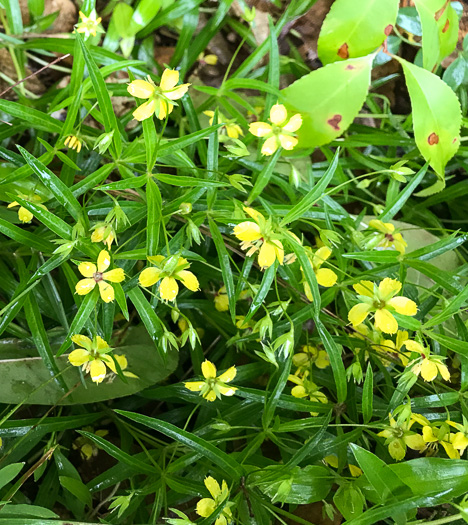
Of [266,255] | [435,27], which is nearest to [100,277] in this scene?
[266,255]

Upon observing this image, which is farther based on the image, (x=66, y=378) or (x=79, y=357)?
(x=66, y=378)

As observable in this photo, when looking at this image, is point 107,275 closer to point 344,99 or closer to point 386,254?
point 386,254

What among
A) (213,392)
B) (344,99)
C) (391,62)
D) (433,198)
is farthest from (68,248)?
(391,62)

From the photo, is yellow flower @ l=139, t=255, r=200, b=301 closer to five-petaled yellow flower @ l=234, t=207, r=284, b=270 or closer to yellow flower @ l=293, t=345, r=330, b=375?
five-petaled yellow flower @ l=234, t=207, r=284, b=270

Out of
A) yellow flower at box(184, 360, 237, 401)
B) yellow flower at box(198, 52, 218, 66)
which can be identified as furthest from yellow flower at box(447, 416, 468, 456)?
yellow flower at box(198, 52, 218, 66)

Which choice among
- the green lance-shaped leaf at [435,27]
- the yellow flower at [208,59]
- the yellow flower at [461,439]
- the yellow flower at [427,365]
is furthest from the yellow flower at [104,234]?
the yellow flower at [208,59]

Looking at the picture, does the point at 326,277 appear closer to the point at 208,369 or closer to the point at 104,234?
the point at 208,369
